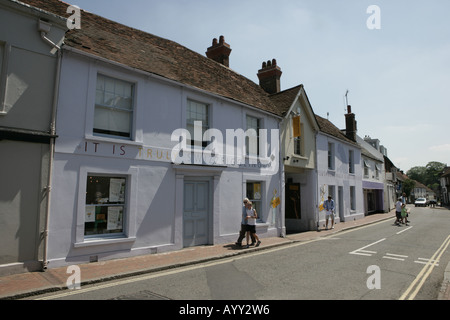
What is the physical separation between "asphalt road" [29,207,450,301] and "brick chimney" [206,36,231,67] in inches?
455

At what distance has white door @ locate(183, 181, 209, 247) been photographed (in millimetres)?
10070

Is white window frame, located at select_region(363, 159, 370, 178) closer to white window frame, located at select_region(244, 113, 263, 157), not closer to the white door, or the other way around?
white window frame, located at select_region(244, 113, 263, 157)

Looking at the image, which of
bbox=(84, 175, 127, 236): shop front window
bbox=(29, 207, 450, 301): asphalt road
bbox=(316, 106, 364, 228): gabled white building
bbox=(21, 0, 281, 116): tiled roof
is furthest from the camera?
bbox=(316, 106, 364, 228): gabled white building

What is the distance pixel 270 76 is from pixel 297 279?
1444cm

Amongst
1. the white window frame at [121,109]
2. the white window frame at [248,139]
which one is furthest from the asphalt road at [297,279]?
the white window frame at [248,139]

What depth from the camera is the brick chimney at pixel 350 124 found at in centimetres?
2592

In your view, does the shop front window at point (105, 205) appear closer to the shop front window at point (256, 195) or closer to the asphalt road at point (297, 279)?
the asphalt road at point (297, 279)

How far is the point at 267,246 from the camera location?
10578 mm

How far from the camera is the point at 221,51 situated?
16156 mm

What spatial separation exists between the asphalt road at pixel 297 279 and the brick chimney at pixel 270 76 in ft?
37.6

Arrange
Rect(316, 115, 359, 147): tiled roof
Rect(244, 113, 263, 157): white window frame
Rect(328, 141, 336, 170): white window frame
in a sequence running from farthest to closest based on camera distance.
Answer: Rect(328, 141, 336, 170): white window frame < Rect(316, 115, 359, 147): tiled roof < Rect(244, 113, 263, 157): white window frame

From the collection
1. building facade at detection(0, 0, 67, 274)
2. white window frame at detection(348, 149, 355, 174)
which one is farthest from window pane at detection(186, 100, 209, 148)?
white window frame at detection(348, 149, 355, 174)

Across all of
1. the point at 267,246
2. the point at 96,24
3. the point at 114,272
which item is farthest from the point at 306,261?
the point at 96,24

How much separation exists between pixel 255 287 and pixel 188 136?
624 centimetres
